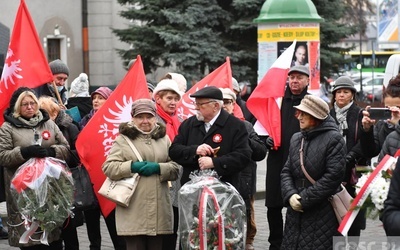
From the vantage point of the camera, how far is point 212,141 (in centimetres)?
866

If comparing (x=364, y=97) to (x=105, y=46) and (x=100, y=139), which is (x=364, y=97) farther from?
(x=100, y=139)

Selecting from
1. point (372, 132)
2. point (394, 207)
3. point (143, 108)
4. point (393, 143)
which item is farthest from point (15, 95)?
point (394, 207)

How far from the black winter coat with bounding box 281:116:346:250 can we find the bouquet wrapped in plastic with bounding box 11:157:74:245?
223 centimetres

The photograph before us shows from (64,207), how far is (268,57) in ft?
42.1

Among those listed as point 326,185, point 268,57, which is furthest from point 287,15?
point 326,185

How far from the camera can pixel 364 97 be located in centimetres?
5131

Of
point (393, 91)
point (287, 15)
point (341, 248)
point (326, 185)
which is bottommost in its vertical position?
point (341, 248)

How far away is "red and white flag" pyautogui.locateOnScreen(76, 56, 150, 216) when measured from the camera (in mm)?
9781

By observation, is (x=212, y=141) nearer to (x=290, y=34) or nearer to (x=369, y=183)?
(x=369, y=183)

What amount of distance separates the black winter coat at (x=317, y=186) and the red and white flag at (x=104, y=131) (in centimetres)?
212

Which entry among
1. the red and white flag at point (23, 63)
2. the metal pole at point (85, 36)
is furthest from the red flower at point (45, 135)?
the metal pole at point (85, 36)

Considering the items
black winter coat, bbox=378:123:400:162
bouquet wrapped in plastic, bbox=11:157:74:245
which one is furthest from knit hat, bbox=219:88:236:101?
black winter coat, bbox=378:123:400:162

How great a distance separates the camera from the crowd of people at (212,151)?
824 centimetres

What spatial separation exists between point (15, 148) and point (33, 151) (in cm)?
18
